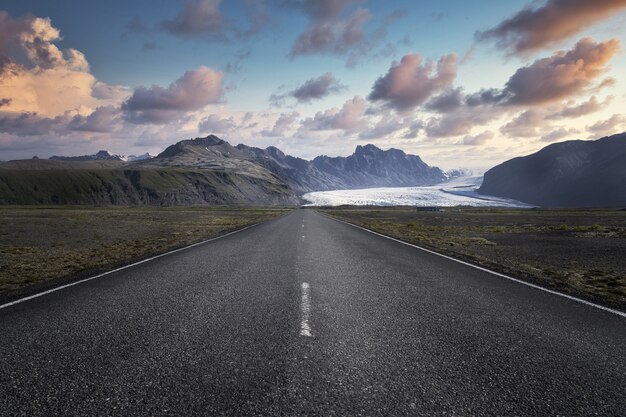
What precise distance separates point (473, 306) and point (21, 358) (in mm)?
7157

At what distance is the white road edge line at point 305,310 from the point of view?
5207mm

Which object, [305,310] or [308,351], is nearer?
[308,351]

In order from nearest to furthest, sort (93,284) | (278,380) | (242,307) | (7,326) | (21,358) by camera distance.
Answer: (278,380) → (21,358) → (7,326) → (242,307) → (93,284)

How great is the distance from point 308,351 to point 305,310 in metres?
1.84

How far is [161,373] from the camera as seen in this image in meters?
3.84

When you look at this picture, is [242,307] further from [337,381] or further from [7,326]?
[7,326]

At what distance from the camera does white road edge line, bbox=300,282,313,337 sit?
5.21m

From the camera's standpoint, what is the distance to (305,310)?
249 inches

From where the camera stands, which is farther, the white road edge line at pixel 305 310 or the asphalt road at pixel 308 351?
the white road edge line at pixel 305 310

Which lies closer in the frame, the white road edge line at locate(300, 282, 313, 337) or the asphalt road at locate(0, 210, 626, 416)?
the asphalt road at locate(0, 210, 626, 416)

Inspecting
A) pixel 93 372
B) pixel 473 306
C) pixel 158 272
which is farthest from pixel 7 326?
pixel 473 306

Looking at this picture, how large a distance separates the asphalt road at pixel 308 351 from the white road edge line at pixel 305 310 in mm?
49

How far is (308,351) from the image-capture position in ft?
14.7

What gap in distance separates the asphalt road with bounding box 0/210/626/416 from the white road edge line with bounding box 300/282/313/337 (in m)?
0.05
